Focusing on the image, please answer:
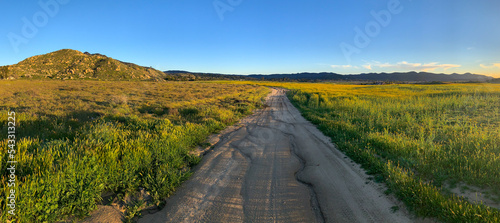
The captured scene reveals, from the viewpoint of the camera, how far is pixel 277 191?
3.99 metres

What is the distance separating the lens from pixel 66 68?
89.7 m

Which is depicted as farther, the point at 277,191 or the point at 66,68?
the point at 66,68

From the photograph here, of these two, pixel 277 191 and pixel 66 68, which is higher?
pixel 66 68

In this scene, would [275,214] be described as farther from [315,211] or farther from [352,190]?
[352,190]

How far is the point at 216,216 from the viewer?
10.6ft

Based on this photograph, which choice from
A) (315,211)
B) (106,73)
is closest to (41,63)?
(106,73)

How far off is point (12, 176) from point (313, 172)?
5.57 m

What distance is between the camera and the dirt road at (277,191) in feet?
10.7

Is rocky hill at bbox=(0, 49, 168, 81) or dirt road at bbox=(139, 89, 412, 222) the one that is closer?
dirt road at bbox=(139, 89, 412, 222)

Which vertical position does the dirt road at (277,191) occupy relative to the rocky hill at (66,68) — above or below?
below

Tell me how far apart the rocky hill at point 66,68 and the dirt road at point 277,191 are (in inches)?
3828

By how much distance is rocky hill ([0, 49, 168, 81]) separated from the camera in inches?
3054

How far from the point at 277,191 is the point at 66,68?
122600mm

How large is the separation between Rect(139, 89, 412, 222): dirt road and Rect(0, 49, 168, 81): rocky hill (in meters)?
97.2
